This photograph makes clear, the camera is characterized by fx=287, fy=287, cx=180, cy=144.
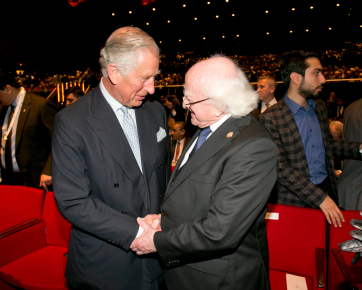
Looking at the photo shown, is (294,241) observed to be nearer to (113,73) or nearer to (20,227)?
(113,73)

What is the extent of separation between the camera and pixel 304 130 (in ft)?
8.18

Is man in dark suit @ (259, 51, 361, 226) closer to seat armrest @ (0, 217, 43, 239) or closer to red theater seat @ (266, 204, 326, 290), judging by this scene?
red theater seat @ (266, 204, 326, 290)

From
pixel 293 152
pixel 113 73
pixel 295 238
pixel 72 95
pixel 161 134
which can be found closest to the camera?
pixel 113 73

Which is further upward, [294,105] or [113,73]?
[113,73]

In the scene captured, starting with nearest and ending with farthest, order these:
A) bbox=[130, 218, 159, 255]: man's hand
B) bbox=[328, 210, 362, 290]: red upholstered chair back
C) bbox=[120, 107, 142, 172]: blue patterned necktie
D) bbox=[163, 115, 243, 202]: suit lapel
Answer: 1. bbox=[163, 115, 243, 202]: suit lapel
2. bbox=[130, 218, 159, 255]: man's hand
3. bbox=[120, 107, 142, 172]: blue patterned necktie
4. bbox=[328, 210, 362, 290]: red upholstered chair back

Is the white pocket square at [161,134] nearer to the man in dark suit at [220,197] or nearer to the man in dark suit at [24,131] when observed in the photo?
the man in dark suit at [220,197]

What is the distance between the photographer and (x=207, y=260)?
130cm

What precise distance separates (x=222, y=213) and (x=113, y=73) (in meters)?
0.91

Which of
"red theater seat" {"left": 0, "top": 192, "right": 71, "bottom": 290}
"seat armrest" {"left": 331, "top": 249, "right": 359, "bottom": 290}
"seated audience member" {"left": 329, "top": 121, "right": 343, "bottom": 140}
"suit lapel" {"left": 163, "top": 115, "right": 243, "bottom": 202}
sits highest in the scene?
"suit lapel" {"left": 163, "top": 115, "right": 243, "bottom": 202}

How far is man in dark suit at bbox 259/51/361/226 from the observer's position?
93.4 inches

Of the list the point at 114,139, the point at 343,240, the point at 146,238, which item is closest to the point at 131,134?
the point at 114,139

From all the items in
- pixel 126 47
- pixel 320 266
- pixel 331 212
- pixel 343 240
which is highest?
pixel 126 47

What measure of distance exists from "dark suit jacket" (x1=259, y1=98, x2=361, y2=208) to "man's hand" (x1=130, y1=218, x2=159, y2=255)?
124 centimetres

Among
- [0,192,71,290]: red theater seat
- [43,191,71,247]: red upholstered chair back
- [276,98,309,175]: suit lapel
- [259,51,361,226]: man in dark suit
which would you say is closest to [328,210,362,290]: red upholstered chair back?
[259,51,361,226]: man in dark suit
